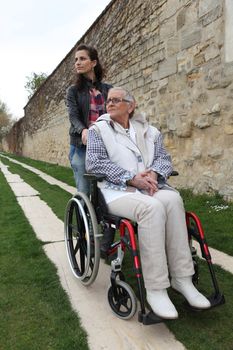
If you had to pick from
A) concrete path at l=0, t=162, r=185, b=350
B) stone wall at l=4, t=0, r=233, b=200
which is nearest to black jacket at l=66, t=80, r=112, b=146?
concrete path at l=0, t=162, r=185, b=350

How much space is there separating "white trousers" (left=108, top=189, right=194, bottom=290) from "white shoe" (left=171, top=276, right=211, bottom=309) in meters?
0.03

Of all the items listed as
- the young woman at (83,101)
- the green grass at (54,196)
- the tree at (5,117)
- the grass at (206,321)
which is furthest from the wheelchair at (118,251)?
the tree at (5,117)

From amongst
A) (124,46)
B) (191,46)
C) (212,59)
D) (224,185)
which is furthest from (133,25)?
(224,185)

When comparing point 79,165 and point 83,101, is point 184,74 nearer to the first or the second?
point 83,101

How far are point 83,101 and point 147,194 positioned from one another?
1.04m

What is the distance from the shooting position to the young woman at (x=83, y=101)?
283 centimetres

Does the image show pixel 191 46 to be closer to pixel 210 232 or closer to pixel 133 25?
pixel 133 25

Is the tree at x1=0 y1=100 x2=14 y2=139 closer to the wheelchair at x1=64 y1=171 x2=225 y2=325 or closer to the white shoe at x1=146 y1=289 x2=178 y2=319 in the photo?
the wheelchair at x1=64 y1=171 x2=225 y2=325

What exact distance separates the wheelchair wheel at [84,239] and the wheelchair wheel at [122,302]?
0.18 m

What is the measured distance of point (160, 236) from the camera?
188 cm

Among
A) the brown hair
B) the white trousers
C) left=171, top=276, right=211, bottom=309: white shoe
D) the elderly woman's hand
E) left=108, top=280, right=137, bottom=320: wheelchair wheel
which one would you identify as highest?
the brown hair

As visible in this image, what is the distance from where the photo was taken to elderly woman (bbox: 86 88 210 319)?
1.85 m

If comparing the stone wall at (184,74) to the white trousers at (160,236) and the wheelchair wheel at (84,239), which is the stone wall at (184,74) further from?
the white trousers at (160,236)

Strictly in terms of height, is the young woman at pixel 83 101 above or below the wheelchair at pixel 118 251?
above
